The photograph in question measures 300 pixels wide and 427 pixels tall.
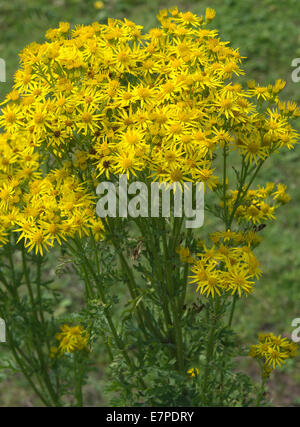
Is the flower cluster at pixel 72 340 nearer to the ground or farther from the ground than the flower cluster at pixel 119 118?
nearer to the ground

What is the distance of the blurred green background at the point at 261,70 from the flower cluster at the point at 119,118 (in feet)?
1.62

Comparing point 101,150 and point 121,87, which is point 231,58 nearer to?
point 121,87

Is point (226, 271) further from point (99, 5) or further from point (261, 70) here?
point (99, 5)

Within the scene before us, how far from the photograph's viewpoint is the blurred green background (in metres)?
3.43

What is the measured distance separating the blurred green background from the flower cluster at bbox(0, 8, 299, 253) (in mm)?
495

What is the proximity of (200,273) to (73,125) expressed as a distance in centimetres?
66

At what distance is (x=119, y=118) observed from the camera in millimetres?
1770

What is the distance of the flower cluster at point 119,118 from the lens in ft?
5.64

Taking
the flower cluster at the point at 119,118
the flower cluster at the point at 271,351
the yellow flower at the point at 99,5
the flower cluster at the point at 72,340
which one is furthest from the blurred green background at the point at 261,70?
the flower cluster at the point at 271,351

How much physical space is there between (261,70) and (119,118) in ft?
12.8

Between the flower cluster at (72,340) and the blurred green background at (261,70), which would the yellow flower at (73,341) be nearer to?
the flower cluster at (72,340)

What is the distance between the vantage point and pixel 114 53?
74.3 inches

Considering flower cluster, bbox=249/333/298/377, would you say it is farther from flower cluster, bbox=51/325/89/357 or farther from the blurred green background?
the blurred green background
